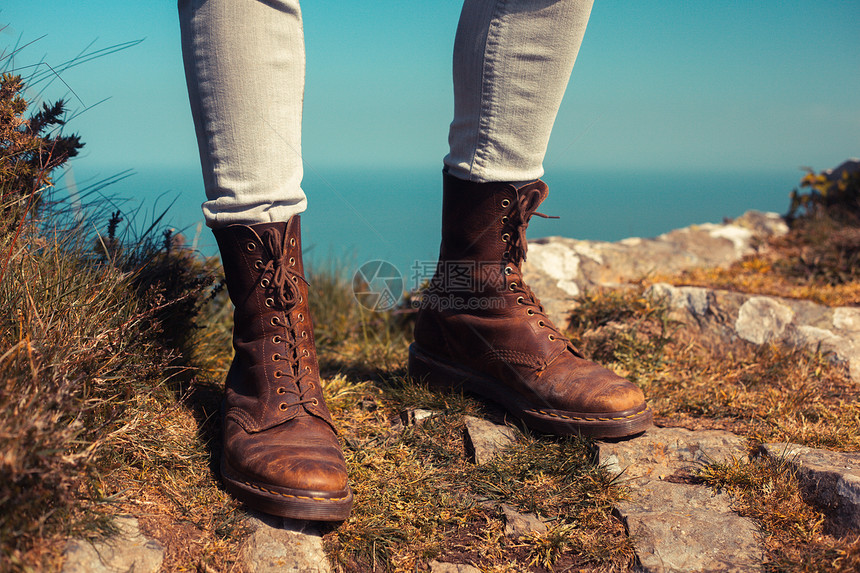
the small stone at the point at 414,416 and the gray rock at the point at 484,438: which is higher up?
the gray rock at the point at 484,438

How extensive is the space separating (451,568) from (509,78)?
4.42 ft

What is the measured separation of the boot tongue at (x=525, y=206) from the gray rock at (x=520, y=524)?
851mm

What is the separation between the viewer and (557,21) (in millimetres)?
1674

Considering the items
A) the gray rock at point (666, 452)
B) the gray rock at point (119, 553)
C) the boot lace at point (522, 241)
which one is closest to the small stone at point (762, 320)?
the gray rock at point (666, 452)

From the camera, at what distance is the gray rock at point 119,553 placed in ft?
3.79

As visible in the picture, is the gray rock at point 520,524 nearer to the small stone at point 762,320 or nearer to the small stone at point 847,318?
the small stone at point 762,320

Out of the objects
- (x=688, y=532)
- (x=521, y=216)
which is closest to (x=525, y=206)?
(x=521, y=216)

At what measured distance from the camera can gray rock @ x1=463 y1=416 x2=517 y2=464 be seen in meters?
1.79

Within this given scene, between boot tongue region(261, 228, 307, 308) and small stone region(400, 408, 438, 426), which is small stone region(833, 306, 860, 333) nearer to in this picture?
small stone region(400, 408, 438, 426)

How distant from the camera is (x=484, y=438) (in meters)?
1.86

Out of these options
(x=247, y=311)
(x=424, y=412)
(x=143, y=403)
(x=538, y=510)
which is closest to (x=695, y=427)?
(x=538, y=510)

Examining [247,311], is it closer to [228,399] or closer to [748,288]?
[228,399]

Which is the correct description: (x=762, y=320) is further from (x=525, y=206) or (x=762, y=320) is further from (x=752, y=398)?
(x=525, y=206)

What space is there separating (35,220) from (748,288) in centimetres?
340
